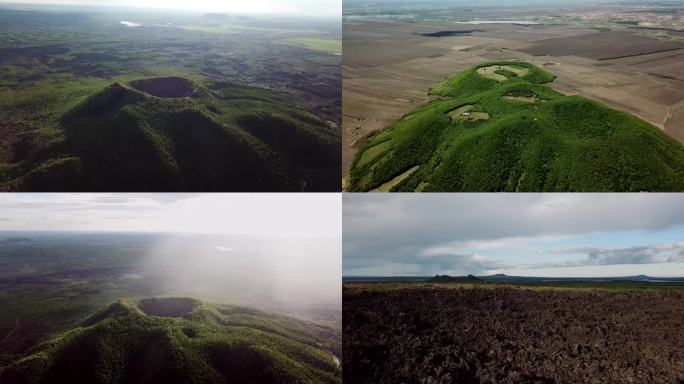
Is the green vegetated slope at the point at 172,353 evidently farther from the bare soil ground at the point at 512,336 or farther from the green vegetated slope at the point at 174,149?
the green vegetated slope at the point at 174,149

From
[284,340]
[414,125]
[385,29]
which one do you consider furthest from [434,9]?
[284,340]

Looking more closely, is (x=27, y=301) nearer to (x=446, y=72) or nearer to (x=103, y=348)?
(x=103, y=348)

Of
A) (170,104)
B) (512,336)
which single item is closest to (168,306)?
(170,104)

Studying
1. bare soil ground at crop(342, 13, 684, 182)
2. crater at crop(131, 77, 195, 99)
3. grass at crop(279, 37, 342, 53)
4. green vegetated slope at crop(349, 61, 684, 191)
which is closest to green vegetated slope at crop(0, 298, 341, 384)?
green vegetated slope at crop(349, 61, 684, 191)

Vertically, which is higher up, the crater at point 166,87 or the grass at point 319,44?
the grass at point 319,44

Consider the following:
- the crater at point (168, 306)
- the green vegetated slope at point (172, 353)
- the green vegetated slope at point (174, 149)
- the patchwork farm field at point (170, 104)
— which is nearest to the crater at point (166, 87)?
the patchwork farm field at point (170, 104)
